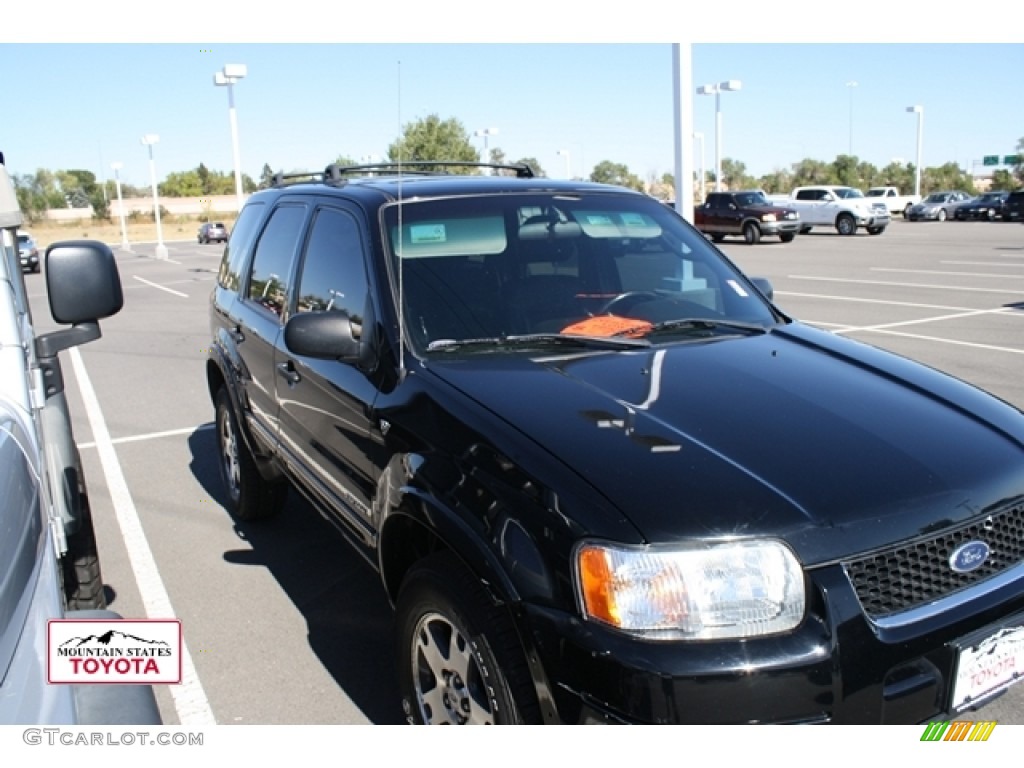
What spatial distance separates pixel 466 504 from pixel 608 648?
0.59m

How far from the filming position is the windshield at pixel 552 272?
3367mm

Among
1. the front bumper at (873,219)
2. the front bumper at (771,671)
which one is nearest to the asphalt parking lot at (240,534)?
the front bumper at (771,671)

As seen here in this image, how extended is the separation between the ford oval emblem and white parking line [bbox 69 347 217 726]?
202 centimetres

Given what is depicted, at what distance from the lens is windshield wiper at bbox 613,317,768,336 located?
3.54 meters

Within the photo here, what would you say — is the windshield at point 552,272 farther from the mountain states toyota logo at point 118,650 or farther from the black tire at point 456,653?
the mountain states toyota logo at point 118,650

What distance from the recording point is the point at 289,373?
4043mm

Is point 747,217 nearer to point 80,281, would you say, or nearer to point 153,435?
point 153,435

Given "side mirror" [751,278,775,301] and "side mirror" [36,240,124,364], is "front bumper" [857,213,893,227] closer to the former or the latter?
"side mirror" [751,278,775,301]

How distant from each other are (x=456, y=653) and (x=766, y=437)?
1026 millimetres

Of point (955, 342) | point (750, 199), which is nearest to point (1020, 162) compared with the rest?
point (750, 199)

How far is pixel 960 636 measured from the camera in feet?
7.52

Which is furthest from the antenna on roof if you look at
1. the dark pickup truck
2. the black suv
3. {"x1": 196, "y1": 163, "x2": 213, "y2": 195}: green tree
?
{"x1": 196, "y1": 163, "x2": 213, "y2": 195}: green tree

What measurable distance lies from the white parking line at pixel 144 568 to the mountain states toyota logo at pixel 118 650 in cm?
55
